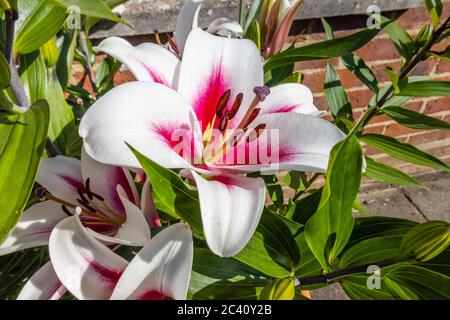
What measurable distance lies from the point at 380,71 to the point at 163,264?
1.34m

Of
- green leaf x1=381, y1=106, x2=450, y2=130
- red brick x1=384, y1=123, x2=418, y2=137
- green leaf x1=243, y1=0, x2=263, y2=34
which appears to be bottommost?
red brick x1=384, y1=123, x2=418, y2=137

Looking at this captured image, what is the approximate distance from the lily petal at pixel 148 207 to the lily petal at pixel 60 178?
96 mm

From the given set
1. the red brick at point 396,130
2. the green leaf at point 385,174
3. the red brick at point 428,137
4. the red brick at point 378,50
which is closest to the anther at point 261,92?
the green leaf at point 385,174

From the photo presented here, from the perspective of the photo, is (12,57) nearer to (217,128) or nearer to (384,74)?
(217,128)

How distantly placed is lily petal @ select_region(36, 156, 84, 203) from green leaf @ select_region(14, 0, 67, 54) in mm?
121

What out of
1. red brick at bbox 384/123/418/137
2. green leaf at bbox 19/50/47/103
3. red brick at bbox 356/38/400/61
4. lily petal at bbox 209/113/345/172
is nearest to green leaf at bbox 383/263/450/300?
lily petal at bbox 209/113/345/172

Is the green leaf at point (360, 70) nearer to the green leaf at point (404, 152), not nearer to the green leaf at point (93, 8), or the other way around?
the green leaf at point (404, 152)

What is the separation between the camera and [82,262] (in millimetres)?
425

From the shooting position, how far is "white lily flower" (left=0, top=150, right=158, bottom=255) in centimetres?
46

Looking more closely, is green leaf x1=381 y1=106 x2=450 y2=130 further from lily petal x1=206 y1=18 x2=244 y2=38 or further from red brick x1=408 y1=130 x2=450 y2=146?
red brick x1=408 y1=130 x2=450 y2=146

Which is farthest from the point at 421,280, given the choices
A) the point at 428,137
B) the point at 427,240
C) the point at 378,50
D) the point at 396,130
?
the point at 428,137

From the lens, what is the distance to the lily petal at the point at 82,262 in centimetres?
42

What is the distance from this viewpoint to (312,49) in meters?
0.55
